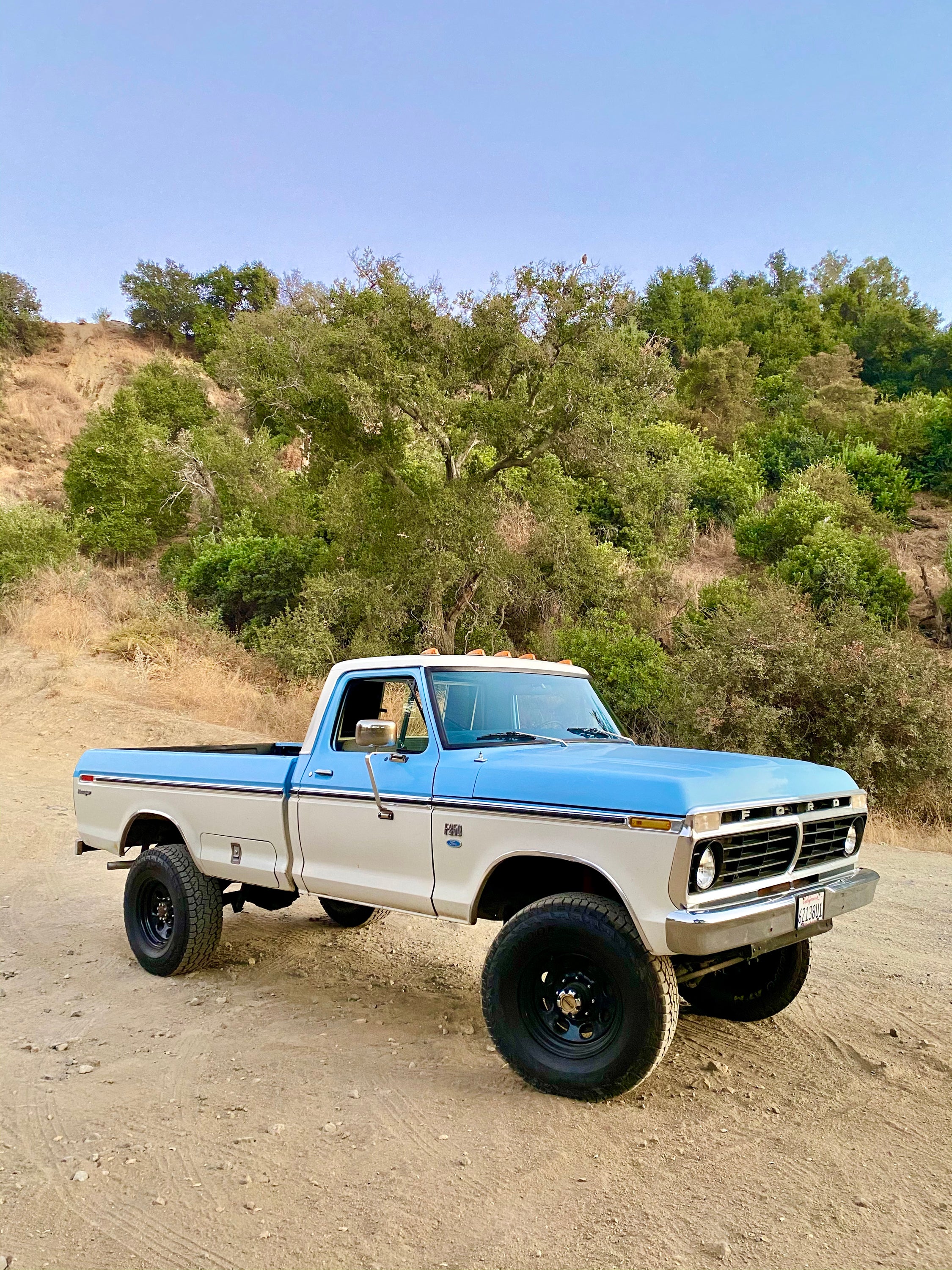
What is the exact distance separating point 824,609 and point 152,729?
47.7ft

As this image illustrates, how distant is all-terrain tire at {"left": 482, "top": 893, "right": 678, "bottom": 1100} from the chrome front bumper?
10.2 inches

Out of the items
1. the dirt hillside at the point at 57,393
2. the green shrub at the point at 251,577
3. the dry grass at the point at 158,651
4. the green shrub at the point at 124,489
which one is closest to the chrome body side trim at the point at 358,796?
the dry grass at the point at 158,651

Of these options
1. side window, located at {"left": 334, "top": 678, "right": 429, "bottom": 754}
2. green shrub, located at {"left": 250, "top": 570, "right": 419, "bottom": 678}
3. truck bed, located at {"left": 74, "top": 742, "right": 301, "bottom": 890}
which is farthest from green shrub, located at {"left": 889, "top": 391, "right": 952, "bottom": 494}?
truck bed, located at {"left": 74, "top": 742, "right": 301, "bottom": 890}

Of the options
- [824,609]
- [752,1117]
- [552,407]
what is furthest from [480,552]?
[752,1117]

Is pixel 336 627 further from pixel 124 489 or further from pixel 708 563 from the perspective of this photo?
pixel 124 489

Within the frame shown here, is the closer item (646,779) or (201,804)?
(646,779)

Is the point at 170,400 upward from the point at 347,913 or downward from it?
upward

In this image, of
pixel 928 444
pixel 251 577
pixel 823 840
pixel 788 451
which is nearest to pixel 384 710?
pixel 823 840

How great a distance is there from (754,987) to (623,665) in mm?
12869

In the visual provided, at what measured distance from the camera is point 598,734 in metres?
5.82

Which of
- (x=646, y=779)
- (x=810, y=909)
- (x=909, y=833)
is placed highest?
(x=646, y=779)

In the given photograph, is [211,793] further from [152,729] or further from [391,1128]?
[152,729]

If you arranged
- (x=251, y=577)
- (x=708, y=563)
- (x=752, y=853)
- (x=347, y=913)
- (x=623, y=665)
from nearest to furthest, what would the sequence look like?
1. (x=752, y=853)
2. (x=347, y=913)
3. (x=623, y=665)
4. (x=251, y=577)
5. (x=708, y=563)

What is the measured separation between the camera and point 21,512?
3023 cm
